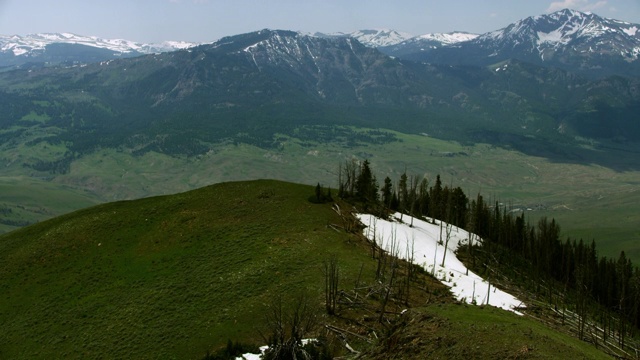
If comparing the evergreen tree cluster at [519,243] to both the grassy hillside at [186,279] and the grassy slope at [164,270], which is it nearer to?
the grassy slope at [164,270]

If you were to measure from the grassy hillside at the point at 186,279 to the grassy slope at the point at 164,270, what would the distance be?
165 mm

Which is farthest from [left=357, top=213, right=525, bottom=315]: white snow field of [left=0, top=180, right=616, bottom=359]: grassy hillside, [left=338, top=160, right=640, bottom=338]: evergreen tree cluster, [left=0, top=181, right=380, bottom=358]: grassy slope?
[left=0, top=181, right=380, bottom=358]: grassy slope

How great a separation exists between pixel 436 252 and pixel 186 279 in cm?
3860

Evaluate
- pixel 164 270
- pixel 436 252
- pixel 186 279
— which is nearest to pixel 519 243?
pixel 436 252

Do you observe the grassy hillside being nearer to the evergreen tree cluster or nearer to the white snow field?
the white snow field

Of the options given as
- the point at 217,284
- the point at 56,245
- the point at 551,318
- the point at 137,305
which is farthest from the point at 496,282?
the point at 56,245

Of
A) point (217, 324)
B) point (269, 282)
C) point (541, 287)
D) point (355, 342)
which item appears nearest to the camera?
point (355, 342)

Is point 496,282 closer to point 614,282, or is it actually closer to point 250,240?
point 250,240

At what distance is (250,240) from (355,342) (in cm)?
2639

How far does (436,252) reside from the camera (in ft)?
244

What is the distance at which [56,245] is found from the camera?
72812 mm

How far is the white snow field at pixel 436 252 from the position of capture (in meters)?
58.2

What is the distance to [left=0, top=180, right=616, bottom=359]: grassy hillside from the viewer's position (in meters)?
44.5

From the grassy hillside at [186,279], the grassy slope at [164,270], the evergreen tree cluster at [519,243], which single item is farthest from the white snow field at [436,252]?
the grassy slope at [164,270]
